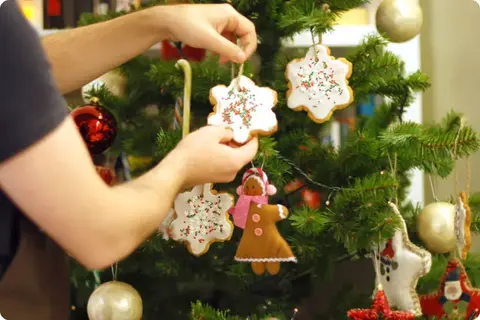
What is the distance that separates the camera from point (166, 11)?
829 mm

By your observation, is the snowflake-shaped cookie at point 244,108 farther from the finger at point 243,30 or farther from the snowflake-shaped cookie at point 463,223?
the snowflake-shaped cookie at point 463,223

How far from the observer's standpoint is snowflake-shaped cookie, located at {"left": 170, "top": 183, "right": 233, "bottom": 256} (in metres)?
0.91

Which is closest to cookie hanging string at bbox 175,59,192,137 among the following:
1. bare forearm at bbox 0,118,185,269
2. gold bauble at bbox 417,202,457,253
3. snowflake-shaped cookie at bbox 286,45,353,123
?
snowflake-shaped cookie at bbox 286,45,353,123

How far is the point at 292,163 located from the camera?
972 mm

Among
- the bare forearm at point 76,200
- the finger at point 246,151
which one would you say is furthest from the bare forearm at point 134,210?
the finger at point 246,151

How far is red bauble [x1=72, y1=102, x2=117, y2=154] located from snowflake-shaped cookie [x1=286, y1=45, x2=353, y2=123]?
0.30 meters

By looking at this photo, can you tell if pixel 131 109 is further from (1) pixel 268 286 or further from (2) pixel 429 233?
(2) pixel 429 233

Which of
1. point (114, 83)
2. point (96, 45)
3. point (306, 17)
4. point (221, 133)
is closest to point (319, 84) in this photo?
point (306, 17)

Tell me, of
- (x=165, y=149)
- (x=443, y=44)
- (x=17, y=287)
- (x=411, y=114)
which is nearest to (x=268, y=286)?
(x=165, y=149)

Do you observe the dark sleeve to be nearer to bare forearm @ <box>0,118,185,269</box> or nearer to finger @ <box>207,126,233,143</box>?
bare forearm @ <box>0,118,185,269</box>

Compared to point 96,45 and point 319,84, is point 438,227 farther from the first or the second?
point 96,45

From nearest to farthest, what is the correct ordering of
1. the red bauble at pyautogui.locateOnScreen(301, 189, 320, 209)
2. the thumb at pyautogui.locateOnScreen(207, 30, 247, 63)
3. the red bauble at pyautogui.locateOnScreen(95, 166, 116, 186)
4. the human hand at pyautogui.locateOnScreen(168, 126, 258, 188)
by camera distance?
the human hand at pyautogui.locateOnScreen(168, 126, 258, 188) → the thumb at pyautogui.locateOnScreen(207, 30, 247, 63) → the red bauble at pyautogui.locateOnScreen(95, 166, 116, 186) → the red bauble at pyautogui.locateOnScreen(301, 189, 320, 209)

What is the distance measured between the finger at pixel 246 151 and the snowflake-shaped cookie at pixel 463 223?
13.3 inches

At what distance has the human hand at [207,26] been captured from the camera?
2.62ft
